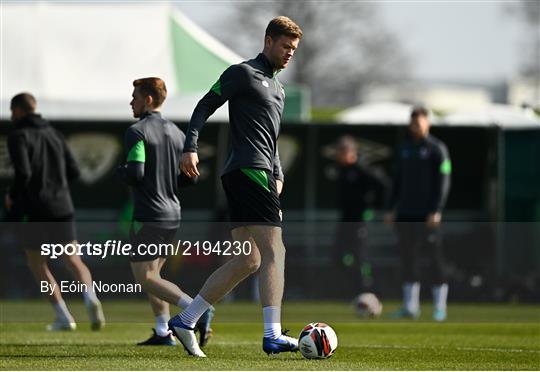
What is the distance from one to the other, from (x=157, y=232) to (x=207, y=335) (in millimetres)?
833

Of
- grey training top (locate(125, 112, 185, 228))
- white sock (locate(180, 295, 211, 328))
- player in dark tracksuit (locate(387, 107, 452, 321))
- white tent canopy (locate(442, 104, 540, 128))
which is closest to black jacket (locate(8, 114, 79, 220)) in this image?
grey training top (locate(125, 112, 185, 228))

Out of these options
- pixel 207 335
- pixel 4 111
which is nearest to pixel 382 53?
pixel 4 111

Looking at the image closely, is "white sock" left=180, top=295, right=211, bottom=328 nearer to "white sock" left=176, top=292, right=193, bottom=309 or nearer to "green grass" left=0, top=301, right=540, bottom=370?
"green grass" left=0, top=301, right=540, bottom=370

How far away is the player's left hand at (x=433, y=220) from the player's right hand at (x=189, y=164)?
298 inches

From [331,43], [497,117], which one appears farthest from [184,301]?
[331,43]

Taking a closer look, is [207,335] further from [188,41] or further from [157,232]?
[188,41]

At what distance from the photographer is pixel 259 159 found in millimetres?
9242

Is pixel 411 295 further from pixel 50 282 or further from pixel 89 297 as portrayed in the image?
pixel 50 282

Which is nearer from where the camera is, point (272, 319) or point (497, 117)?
point (272, 319)

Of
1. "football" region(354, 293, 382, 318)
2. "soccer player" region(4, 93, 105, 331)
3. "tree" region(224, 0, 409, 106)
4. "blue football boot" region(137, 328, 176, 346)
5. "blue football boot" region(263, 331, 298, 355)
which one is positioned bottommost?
"football" region(354, 293, 382, 318)

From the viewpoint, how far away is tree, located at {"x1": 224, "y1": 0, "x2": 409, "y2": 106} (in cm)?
5522

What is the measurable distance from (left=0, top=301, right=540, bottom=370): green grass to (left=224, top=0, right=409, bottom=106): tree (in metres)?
37.8

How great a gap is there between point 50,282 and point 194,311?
2499 millimetres

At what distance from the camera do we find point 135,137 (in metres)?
10.4
